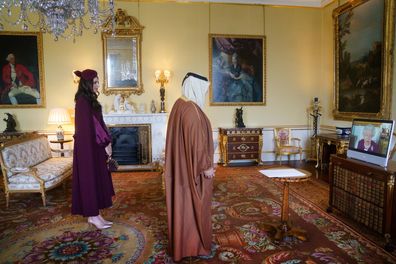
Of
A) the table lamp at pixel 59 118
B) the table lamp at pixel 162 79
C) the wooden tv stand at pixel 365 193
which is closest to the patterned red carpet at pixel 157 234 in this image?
the wooden tv stand at pixel 365 193

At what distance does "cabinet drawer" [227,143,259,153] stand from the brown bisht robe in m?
4.42

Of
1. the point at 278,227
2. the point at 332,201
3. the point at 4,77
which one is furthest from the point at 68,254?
the point at 4,77

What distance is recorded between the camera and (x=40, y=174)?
455cm

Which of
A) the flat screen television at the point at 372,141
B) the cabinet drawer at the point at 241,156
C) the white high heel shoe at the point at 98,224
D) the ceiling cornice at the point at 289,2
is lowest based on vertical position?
the white high heel shoe at the point at 98,224

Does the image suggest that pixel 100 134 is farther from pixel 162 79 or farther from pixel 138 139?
pixel 162 79

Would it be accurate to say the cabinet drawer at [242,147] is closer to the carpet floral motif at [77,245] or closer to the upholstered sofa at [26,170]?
the upholstered sofa at [26,170]

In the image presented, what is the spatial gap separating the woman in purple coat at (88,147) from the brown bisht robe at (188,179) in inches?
47.8

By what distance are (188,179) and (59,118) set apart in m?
4.87

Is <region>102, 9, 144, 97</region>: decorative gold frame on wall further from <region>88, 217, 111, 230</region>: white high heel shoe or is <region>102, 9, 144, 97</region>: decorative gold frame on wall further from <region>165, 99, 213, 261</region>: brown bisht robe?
<region>165, 99, 213, 261</region>: brown bisht robe

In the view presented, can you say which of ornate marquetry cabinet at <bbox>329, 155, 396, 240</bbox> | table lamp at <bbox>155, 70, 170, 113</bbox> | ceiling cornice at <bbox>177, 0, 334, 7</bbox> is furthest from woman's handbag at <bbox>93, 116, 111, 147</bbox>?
ceiling cornice at <bbox>177, 0, 334, 7</bbox>

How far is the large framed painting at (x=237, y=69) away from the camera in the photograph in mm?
7441

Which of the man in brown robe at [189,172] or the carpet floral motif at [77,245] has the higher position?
the man in brown robe at [189,172]

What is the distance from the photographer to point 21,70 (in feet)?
22.8

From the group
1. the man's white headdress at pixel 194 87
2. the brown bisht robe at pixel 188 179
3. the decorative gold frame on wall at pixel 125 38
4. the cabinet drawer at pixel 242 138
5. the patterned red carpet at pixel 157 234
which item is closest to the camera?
the brown bisht robe at pixel 188 179
